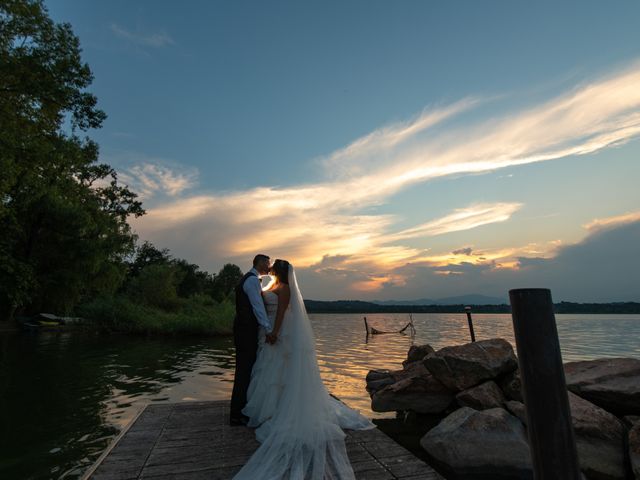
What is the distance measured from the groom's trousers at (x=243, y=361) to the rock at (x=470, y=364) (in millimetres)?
5571

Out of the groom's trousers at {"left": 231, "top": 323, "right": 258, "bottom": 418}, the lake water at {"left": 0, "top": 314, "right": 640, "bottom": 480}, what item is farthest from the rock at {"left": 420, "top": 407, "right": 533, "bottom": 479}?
the lake water at {"left": 0, "top": 314, "right": 640, "bottom": 480}

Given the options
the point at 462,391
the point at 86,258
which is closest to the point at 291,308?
the point at 462,391

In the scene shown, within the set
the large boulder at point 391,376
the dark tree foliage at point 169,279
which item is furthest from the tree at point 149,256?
the large boulder at point 391,376

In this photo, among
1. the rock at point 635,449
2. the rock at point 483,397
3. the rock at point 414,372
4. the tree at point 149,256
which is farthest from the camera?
the tree at point 149,256

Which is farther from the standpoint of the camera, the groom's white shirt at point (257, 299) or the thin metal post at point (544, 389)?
the groom's white shirt at point (257, 299)

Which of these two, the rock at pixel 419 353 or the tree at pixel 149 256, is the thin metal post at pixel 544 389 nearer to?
the rock at pixel 419 353

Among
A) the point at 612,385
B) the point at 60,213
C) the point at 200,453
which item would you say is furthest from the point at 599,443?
the point at 60,213

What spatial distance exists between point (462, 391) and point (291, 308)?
19.0 ft

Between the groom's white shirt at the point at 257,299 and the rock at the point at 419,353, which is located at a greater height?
the groom's white shirt at the point at 257,299

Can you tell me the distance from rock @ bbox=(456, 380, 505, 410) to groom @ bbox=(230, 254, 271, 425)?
17.9 feet

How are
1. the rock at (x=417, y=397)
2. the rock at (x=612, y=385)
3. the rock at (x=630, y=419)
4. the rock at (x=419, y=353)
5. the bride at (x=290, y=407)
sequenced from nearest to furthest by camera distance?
the bride at (x=290, y=407)
the rock at (x=630, y=419)
the rock at (x=612, y=385)
the rock at (x=417, y=397)
the rock at (x=419, y=353)

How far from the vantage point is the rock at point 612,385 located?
7.43 metres

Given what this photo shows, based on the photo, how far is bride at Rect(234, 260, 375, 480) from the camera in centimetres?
428

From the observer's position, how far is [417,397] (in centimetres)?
1002
